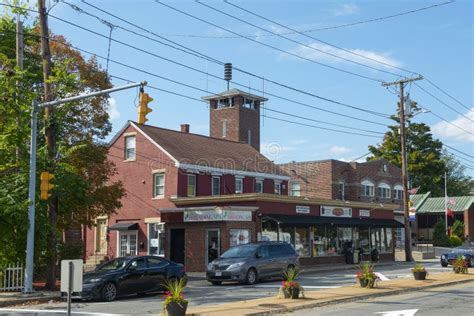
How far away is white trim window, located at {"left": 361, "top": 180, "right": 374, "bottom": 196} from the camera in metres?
59.4

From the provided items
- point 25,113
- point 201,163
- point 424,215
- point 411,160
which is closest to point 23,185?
point 25,113

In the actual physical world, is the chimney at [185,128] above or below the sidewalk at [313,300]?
above

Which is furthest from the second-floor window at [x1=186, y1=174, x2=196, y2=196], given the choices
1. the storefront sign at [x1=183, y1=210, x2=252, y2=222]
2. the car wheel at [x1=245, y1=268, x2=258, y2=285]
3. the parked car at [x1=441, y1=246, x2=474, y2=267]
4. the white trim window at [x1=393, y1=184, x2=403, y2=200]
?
the white trim window at [x1=393, y1=184, x2=403, y2=200]

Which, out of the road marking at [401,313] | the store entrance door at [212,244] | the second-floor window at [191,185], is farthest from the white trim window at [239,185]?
the road marking at [401,313]

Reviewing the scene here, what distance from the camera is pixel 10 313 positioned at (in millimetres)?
16609

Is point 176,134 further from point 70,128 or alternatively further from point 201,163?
point 70,128

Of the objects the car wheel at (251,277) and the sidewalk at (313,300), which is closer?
the sidewalk at (313,300)

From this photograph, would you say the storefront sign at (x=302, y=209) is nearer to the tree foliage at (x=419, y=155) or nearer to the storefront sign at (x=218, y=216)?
the storefront sign at (x=218, y=216)

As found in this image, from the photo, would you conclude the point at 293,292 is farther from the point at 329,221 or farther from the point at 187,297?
the point at 329,221

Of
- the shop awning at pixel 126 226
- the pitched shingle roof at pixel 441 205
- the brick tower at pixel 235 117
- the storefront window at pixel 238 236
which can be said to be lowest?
the storefront window at pixel 238 236

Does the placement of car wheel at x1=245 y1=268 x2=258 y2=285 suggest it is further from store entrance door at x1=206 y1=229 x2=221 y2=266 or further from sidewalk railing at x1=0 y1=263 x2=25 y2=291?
sidewalk railing at x1=0 y1=263 x2=25 y2=291

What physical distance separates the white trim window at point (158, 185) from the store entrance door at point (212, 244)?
6.42 meters

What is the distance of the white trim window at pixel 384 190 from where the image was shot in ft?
204

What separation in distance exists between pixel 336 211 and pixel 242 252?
48.7ft
